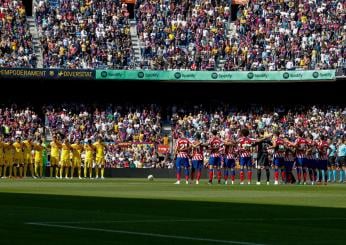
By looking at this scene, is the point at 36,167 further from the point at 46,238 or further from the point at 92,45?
the point at 46,238

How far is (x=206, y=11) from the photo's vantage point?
73.7 meters

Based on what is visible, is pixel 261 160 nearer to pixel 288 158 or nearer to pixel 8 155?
pixel 288 158

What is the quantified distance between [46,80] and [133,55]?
254 inches

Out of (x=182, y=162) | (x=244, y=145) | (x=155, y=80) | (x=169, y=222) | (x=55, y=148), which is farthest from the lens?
(x=155, y=80)

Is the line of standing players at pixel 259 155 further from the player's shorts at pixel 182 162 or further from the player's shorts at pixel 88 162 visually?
the player's shorts at pixel 88 162

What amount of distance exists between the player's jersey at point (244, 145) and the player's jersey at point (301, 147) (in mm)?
2395

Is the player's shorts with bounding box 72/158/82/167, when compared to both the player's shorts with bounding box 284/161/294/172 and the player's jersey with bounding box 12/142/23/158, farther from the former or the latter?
the player's shorts with bounding box 284/161/294/172

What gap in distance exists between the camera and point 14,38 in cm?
6819

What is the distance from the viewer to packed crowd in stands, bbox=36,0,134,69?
226ft

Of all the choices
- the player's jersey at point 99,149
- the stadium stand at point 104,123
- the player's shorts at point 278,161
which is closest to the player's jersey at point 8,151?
the player's jersey at point 99,149

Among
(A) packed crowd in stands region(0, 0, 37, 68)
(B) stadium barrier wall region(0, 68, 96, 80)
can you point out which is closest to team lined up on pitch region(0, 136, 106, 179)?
(B) stadium barrier wall region(0, 68, 96, 80)

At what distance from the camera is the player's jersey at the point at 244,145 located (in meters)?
45.5

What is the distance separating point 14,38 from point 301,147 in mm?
27925

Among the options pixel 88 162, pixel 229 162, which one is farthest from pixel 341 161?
pixel 88 162
